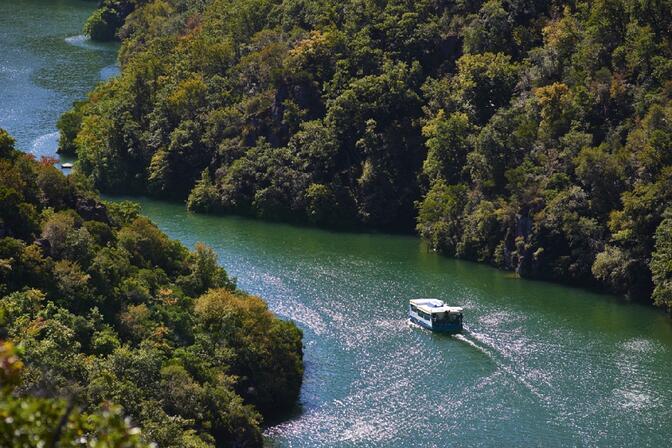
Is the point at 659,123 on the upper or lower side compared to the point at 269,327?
upper

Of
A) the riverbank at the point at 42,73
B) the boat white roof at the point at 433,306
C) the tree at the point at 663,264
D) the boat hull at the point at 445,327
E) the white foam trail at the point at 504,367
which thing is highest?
the riverbank at the point at 42,73

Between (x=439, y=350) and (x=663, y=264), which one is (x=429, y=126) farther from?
(x=439, y=350)

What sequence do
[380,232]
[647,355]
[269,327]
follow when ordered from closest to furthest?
1. [269,327]
2. [647,355]
3. [380,232]

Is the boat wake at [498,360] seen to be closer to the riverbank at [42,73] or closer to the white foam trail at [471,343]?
the white foam trail at [471,343]

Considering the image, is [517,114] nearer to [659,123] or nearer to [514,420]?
[659,123]

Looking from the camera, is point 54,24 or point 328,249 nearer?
point 328,249

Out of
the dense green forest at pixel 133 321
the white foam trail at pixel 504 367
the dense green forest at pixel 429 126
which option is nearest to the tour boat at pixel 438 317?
the white foam trail at pixel 504 367

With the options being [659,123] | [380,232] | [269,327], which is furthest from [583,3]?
[269,327]
